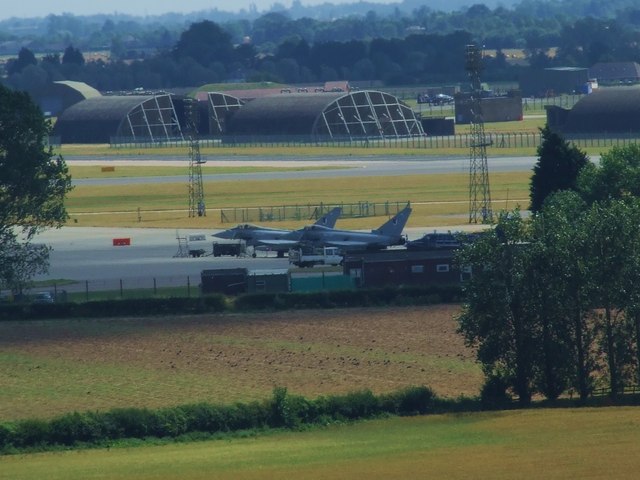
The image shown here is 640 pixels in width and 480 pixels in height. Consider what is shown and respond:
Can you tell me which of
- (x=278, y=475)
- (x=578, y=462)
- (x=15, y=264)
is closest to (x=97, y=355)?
(x=15, y=264)

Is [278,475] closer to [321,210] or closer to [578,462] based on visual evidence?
[578,462]

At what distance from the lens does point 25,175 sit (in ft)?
240

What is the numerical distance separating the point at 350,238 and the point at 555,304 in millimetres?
31689

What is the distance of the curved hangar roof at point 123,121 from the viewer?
626 ft

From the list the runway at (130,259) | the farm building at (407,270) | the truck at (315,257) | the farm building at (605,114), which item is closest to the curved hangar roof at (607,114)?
the farm building at (605,114)

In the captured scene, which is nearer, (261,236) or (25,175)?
(25,175)

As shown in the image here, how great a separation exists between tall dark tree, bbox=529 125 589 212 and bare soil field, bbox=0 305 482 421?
22.3 meters

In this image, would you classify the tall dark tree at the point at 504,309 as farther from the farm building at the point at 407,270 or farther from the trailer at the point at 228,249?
the trailer at the point at 228,249

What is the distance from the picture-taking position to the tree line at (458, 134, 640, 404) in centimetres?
5003

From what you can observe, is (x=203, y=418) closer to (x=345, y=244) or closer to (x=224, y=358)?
(x=224, y=358)

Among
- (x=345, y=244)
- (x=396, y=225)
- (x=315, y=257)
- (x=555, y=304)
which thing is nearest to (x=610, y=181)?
(x=396, y=225)

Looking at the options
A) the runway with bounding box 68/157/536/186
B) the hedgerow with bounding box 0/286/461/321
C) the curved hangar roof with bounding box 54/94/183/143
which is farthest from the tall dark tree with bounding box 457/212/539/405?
the curved hangar roof with bounding box 54/94/183/143

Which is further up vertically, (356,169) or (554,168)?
(356,169)

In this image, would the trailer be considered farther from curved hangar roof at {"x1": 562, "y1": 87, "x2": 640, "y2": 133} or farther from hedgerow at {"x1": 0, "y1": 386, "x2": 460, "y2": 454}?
curved hangar roof at {"x1": 562, "y1": 87, "x2": 640, "y2": 133}
